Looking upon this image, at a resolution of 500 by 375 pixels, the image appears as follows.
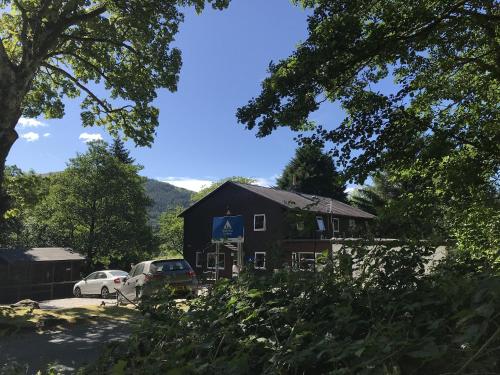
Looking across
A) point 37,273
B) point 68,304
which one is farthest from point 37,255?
point 68,304

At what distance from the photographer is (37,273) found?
31.5 meters

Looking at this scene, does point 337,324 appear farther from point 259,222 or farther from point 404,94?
point 259,222

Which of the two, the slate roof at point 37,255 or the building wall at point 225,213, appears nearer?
the slate roof at point 37,255

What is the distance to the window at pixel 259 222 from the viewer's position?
39.6m

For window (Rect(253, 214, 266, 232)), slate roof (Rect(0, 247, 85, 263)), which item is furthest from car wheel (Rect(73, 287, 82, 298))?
window (Rect(253, 214, 266, 232))

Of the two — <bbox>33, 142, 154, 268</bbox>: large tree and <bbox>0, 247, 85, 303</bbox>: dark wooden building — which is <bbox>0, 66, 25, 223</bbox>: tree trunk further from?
<bbox>33, 142, 154, 268</bbox>: large tree

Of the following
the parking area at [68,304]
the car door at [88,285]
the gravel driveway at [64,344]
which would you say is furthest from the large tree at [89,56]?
the car door at [88,285]

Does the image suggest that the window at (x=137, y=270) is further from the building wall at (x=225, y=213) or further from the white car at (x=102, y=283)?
the building wall at (x=225, y=213)

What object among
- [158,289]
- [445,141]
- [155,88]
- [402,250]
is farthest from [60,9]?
[402,250]

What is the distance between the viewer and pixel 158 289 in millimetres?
3572

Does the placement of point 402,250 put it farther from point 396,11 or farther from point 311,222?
point 396,11

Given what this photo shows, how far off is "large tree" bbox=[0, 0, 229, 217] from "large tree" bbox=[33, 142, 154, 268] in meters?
21.9

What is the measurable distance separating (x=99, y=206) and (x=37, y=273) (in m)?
10.1

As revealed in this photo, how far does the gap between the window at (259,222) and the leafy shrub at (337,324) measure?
36.1m
